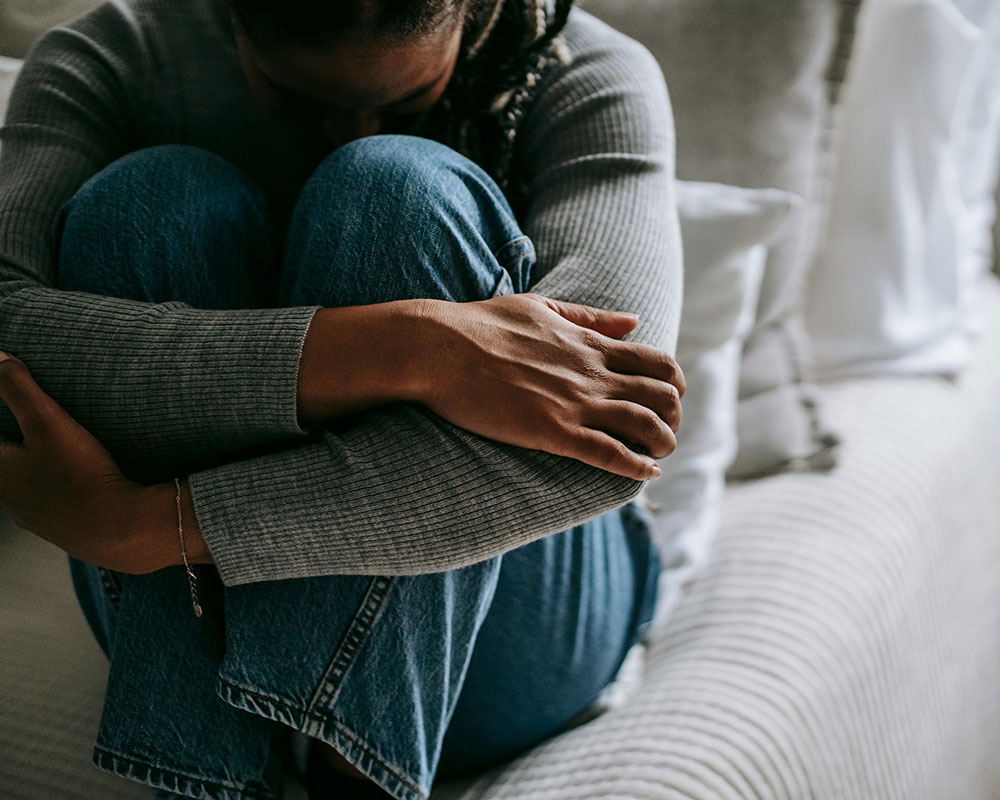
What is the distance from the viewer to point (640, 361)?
0.54 metres

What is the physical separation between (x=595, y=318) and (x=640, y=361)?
0.04 meters

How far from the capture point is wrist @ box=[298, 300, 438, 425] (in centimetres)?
51

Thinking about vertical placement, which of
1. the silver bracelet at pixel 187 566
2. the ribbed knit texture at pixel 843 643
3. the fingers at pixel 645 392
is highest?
the fingers at pixel 645 392

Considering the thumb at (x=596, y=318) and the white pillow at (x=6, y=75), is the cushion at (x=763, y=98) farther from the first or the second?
the white pillow at (x=6, y=75)

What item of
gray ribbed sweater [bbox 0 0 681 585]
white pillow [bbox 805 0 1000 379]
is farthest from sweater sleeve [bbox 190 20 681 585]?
white pillow [bbox 805 0 1000 379]

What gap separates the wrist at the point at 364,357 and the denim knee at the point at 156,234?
0.11m

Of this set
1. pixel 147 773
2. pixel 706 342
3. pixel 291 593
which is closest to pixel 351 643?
pixel 291 593

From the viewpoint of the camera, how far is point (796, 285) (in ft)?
3.16

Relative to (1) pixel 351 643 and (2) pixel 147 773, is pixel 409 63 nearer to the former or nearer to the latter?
(1) pixel 351 643

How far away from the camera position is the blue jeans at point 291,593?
53 centimetres

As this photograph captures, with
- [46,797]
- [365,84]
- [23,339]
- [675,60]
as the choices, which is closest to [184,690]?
[46,797]

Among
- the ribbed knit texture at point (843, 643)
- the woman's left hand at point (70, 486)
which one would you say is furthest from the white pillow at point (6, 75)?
the ribbed knit texture at point (843, 643)

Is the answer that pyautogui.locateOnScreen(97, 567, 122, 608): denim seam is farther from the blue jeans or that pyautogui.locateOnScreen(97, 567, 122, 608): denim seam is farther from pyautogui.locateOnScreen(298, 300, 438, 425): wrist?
pyautogui.locateOnScreen(298, 300, 438, 425): wrist

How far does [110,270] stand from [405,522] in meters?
0.26
